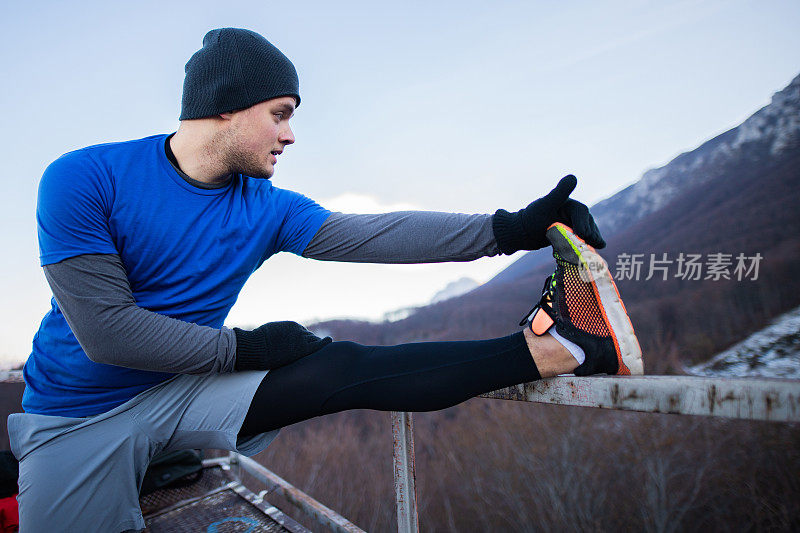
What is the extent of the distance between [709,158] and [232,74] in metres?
17.8

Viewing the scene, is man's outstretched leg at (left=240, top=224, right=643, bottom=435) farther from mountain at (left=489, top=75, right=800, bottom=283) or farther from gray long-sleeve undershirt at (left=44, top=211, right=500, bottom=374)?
mountain at (left=489, top=75, right=800, bottom=283)

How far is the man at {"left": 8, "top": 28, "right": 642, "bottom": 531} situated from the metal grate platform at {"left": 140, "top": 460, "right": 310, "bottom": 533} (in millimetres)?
657

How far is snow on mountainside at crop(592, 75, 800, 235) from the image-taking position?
10.4 meters

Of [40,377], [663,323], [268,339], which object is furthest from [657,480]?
[40,377]

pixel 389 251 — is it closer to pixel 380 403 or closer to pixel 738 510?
pixel 380 403

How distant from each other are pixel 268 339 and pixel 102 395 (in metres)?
0.42

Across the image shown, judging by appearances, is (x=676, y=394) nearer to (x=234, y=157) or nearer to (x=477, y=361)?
(x=477, y=361)

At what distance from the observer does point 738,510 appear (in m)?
3.72

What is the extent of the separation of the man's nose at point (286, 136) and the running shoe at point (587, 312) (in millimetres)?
765

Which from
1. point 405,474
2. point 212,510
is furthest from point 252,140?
point 212,510

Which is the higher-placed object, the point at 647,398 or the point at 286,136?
the point at 286,136

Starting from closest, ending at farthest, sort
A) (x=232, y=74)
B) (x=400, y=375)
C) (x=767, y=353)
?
(x=400, y=375) → (x=232, y=74) → (x=767, y=353)

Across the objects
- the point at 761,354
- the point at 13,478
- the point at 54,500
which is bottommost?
the point at 761,354

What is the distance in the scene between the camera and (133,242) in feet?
3.46
